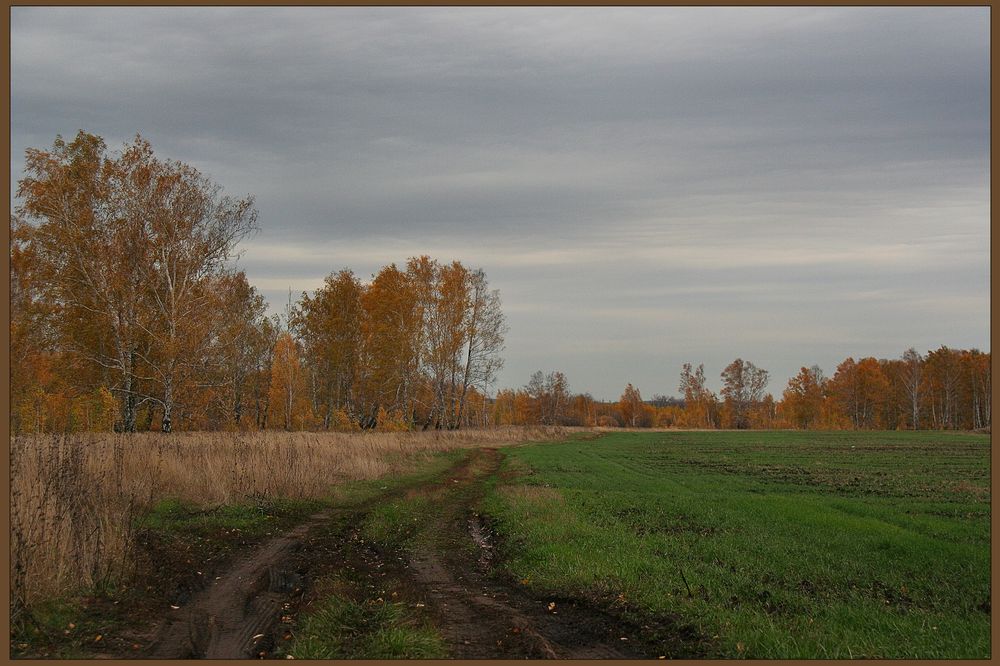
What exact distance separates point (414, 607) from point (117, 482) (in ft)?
23.7

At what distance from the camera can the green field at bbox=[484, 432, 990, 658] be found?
6.89m

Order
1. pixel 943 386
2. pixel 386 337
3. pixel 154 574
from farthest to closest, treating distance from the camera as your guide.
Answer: pixel 943 386 → pixel 386 337 → pixel 154 574

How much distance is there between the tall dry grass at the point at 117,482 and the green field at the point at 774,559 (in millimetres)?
5080

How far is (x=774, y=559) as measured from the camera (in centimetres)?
1012

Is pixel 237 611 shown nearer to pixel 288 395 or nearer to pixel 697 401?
pixel 288 395

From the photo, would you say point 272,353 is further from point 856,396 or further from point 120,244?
point 856,396

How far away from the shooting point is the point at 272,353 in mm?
57500

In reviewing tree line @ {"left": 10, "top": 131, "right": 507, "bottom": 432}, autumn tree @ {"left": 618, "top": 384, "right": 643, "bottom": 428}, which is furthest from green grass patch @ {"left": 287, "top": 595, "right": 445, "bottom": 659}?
autumn tree @ {"left": 618, "top": 384, "right": 643, "bottom": 428}

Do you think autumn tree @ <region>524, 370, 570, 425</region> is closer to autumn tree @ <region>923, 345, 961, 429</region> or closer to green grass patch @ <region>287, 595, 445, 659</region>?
autumn tree @ <region>923, 345, 961, 429</region>

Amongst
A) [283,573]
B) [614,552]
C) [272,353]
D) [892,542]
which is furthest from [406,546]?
[272,353]

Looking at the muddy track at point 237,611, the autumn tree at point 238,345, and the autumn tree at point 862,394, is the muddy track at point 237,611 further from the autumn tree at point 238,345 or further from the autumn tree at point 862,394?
the autumn tree at point 862,394

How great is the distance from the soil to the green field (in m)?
0.39

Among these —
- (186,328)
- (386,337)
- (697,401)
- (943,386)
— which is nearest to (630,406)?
(697,401)

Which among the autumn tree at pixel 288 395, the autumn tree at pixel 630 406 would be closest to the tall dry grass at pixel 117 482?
the autumn tree at pixel 288 395
